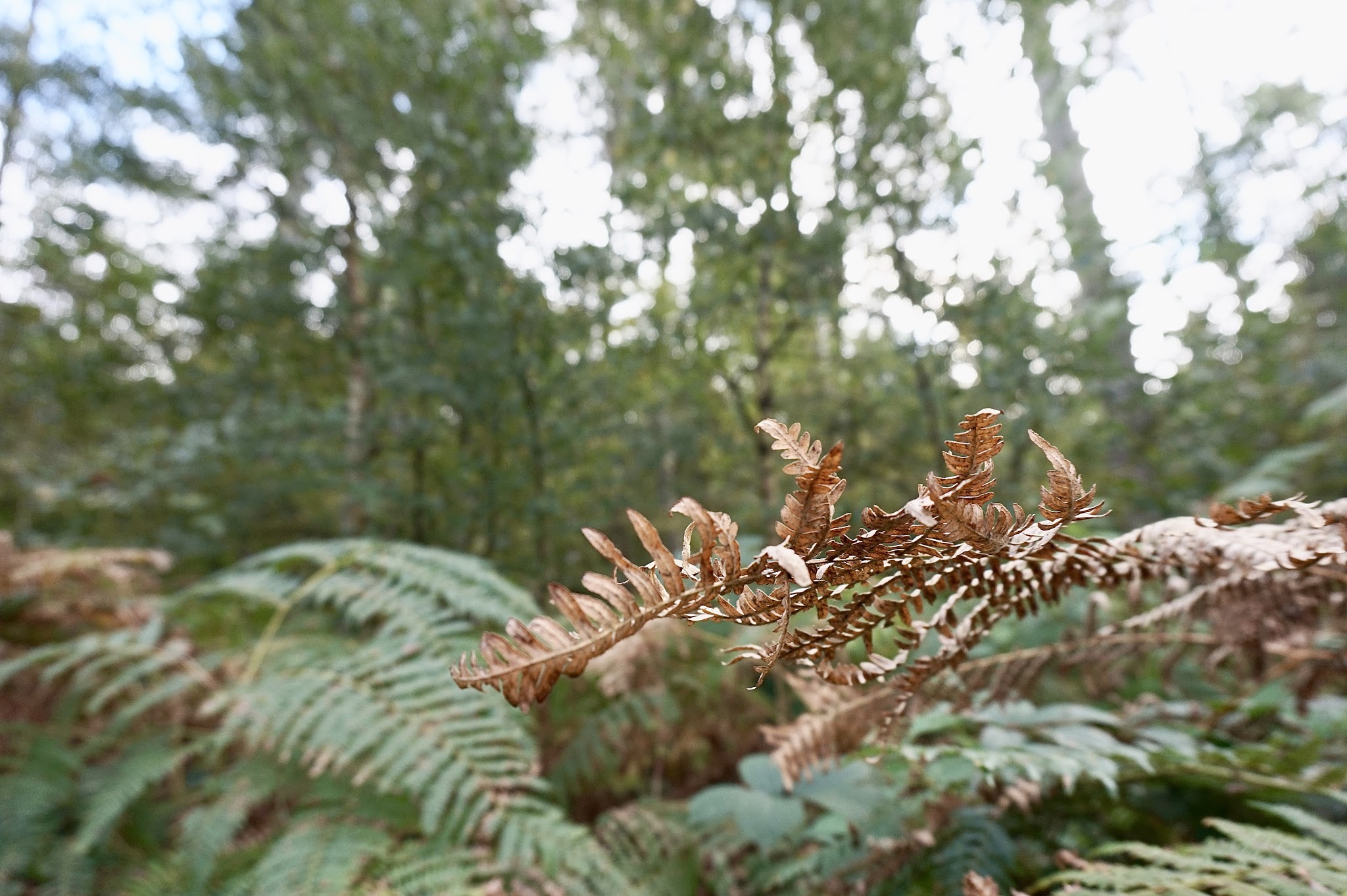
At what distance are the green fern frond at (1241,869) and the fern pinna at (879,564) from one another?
0.27m

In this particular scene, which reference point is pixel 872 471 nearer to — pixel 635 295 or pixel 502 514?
pixel 635 295

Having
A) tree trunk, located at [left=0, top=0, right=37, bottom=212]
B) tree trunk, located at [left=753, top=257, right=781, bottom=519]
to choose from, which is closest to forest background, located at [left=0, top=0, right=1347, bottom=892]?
tree trunk, located at [left=753, top=257, right=781, bottom=519]

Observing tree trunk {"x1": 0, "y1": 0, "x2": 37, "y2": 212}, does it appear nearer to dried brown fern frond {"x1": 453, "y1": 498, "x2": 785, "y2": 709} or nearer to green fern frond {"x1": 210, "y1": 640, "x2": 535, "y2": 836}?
green fern frond {"x1": 210, "y1": 640, "x2": 535, "y2": 836}

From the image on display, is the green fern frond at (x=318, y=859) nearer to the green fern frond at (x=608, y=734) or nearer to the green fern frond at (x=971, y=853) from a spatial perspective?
the green fern frond at (x=608, y=734)

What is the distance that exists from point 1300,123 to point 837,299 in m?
4.08

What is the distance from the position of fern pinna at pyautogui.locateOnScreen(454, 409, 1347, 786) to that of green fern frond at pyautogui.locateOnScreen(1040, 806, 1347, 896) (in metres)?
0.27

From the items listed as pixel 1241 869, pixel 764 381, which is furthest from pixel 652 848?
pixel 764 381

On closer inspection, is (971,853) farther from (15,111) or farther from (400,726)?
(15,111)

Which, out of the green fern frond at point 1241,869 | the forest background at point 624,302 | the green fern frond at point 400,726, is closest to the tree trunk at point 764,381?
the forest background at point 624,302

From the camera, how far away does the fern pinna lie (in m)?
0.40

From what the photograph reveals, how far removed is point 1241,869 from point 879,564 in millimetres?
559

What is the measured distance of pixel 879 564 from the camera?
0.45 metres

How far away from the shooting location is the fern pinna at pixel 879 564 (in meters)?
0.40

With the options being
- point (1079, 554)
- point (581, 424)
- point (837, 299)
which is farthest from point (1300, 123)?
point (1079, 554)
